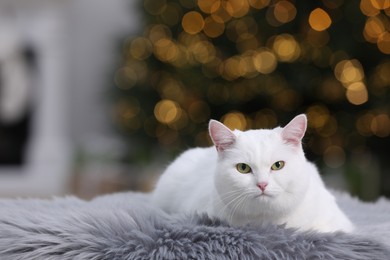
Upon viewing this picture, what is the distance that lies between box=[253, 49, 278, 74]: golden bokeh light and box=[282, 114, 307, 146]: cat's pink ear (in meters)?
1.88

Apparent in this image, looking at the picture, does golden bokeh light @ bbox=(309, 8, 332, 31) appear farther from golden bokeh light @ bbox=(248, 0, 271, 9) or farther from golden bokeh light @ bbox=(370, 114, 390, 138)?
golden bokeh light @ bbox=(370, 114, 390, 138)

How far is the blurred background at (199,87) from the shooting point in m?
2.87

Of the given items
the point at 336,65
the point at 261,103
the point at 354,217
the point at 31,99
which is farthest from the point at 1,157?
the point at 354,217

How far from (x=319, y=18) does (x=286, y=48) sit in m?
0.20

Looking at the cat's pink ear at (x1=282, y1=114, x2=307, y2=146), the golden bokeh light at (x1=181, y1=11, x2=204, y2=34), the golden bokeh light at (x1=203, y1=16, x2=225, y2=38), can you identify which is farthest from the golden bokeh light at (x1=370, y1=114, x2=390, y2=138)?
the cat's pink ear at (x1=282, y1=114, x2=307, y2=146)

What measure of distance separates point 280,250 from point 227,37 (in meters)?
2.17

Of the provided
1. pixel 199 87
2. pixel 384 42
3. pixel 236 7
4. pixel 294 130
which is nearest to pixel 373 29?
pixel 384 42

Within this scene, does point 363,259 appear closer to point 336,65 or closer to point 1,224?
point 1,224

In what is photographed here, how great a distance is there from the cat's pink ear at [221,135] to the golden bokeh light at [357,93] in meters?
1.89

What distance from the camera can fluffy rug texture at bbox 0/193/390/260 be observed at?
0.96 metres

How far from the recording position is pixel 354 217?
4.50ft

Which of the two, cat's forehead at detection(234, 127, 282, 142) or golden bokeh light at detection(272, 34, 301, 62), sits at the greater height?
golden bokeh light at detection(272, 34, 301, 62)

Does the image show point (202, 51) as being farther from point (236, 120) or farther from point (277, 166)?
point (277, 166)

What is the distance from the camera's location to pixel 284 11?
2916 mm
